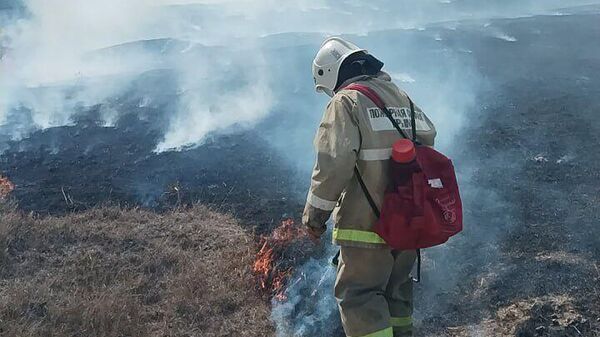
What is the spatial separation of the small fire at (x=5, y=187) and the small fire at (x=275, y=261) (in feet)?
11.6

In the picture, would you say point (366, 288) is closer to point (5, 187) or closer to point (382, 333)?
point (382, 333)

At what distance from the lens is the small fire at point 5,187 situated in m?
6.66

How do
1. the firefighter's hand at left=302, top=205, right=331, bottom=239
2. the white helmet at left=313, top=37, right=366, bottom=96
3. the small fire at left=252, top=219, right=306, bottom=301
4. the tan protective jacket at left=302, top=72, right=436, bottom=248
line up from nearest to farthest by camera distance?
1. the tan protective jacket at left=302, top=72, right=436, bottom=248
2. the firefighter's hand at left=302, top=205, right=331, bottom=239
3. the white helmet at left=313, top=37, right=366, bottom=96
4. the small fire at left=252, top=219, right=306, bottom=301

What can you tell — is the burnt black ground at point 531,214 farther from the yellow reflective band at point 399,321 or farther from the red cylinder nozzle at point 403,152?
the red cylinder nozzle at point 403,152

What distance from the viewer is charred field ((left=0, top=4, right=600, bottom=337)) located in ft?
13.1

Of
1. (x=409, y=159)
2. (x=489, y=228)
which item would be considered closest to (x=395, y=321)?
(x=409, y=159)

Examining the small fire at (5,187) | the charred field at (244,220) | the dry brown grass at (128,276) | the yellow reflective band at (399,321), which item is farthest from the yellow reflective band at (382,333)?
the small fire at (5,187)

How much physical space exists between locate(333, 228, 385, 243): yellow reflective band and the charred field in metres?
1.33

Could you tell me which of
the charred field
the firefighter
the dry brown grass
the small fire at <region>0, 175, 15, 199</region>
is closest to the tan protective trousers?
the firefighter

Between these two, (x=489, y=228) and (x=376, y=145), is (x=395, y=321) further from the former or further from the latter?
(x=489, y=228)

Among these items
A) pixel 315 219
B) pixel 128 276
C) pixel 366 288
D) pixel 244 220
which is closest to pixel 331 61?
pixel 315 219

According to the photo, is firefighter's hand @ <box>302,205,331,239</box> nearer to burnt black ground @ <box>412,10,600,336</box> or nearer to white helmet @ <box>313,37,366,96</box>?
white helmet @ <box>313,37,366,96</box>

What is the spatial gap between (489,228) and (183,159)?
4.20m

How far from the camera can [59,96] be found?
11.0m
